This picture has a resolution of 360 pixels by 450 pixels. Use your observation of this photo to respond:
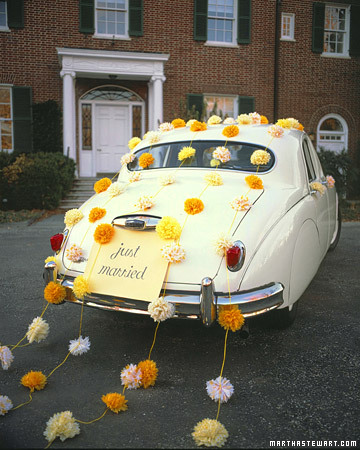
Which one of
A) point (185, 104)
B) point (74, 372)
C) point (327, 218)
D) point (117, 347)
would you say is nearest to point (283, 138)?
point (327, 218)

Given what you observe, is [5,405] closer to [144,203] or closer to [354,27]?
[144,203]

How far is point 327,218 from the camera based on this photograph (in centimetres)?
485

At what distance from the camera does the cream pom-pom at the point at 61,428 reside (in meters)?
2.17

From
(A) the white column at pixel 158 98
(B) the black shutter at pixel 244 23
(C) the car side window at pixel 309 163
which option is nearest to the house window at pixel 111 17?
(A) the white column at pixel 158 98

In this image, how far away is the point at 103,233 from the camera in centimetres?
314

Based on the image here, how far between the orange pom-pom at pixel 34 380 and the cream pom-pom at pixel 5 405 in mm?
228

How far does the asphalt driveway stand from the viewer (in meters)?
2.25

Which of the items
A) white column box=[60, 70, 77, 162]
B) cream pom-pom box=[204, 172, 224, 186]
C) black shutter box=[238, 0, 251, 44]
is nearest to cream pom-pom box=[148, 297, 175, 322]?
cream pom-pom box=[204, 172, 224, 186]

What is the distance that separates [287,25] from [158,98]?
620 cm

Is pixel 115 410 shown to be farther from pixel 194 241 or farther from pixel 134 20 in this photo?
pixel 134 20

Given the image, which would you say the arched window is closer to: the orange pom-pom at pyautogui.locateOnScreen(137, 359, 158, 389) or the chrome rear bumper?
the chrome rear bumper

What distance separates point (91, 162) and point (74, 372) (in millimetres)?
13110

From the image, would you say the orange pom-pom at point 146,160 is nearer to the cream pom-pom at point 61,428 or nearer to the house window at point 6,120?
the cream pom-pom at point 61,428

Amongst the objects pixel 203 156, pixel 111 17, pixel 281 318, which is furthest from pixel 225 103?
pixel 281 318
